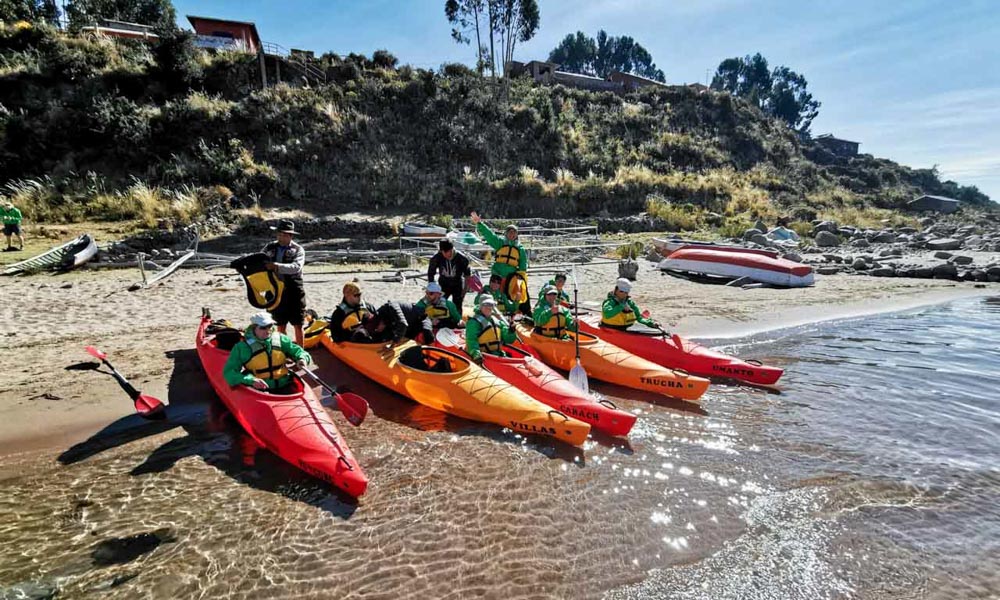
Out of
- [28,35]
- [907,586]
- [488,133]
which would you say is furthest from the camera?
[488,133]

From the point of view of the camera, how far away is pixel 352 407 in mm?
5215

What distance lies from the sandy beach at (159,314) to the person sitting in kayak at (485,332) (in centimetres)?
353

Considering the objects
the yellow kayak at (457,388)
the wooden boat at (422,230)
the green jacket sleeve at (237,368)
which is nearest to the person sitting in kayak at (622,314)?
the yellow kayak at (457,388)

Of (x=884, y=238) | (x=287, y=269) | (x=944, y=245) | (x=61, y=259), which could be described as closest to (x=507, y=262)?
(x=287, y=269)

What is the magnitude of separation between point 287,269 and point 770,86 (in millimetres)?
95167

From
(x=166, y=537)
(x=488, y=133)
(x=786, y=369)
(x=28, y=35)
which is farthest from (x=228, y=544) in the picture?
(x=28, y=35)

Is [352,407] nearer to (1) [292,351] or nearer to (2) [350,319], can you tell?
(1) [292,351]

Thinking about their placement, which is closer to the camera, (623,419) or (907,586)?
(907,586)

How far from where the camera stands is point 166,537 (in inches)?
144

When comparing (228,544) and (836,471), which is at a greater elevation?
(228,544)

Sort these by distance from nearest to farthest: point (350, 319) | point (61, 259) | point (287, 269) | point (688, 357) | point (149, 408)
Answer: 1. point (149, 408)
2. point (287, 269)
3. point (350, 319)
4. point (688, 357)
5. point (61, 259)

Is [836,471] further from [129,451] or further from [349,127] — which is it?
[349,127]

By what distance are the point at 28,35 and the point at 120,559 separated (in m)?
31.7

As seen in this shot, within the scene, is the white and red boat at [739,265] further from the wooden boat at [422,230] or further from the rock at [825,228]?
the rock at [825,228]
